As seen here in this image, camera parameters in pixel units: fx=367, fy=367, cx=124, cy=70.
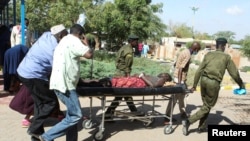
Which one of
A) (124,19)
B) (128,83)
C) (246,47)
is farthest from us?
(246,47)

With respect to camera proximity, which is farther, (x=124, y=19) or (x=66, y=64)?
(x=124, y=19)

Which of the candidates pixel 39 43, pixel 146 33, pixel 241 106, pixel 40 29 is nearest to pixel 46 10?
pixel 40 29

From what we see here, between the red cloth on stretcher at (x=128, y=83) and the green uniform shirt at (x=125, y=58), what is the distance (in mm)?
1158

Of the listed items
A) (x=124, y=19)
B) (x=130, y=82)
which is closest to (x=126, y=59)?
(x=130, y=82)

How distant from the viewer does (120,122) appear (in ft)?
24.5

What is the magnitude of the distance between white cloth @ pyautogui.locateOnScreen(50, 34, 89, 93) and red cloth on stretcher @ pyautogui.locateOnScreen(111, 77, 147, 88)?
4.52ft

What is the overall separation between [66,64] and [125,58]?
107 inches

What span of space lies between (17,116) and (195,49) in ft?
12.8

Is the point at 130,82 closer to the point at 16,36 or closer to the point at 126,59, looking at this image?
the point at 126,59

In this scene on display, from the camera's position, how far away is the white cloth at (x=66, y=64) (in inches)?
199

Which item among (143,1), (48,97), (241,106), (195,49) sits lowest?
(241,106)

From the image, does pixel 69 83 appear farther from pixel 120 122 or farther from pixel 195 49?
pixel 195 49

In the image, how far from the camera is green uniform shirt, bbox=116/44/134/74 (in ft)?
25.0

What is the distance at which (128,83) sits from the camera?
6.43 meters
